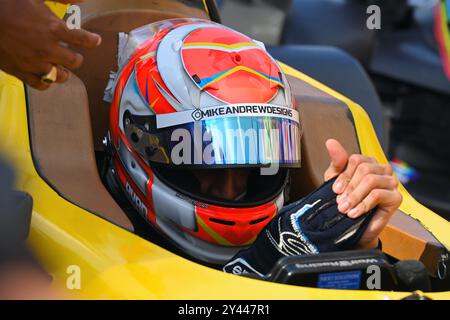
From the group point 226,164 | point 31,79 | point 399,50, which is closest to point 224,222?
point 226,164

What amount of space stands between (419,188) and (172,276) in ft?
11.7

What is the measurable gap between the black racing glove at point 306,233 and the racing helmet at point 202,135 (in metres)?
0.12

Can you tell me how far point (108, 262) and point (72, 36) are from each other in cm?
48

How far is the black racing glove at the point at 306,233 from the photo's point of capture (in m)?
2.15

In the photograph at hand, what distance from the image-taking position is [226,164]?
7.36 ft

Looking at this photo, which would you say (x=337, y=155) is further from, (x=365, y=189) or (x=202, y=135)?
(x=202, y=135)

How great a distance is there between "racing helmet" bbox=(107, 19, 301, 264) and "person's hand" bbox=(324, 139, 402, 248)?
194 millimetres

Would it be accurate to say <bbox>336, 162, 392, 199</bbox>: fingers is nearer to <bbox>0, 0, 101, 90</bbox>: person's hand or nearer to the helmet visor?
the helmet visor

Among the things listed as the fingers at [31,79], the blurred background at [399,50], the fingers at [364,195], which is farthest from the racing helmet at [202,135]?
the blurred background at [399,50]

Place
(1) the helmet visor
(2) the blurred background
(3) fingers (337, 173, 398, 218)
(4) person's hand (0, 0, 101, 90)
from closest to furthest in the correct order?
1. (4) person's hand (0, 0, 101, 90)
2. (3) fingers (337, 173, 398, 218)
3. (1) the helmet visor
4. (2) the blurred background

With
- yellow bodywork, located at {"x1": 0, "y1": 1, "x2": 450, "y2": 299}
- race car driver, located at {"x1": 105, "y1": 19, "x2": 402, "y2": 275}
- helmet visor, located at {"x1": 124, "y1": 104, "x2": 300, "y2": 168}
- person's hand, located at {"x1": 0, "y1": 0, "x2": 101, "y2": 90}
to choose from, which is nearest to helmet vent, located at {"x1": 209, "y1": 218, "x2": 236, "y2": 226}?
race car driver, located at {"x1": 105, "y1": 19, "x2": 402, "y2": 275}

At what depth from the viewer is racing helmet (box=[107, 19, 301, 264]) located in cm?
228

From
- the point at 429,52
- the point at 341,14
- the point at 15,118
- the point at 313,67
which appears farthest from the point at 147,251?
the point at 429,52

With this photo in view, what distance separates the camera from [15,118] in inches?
95.0
